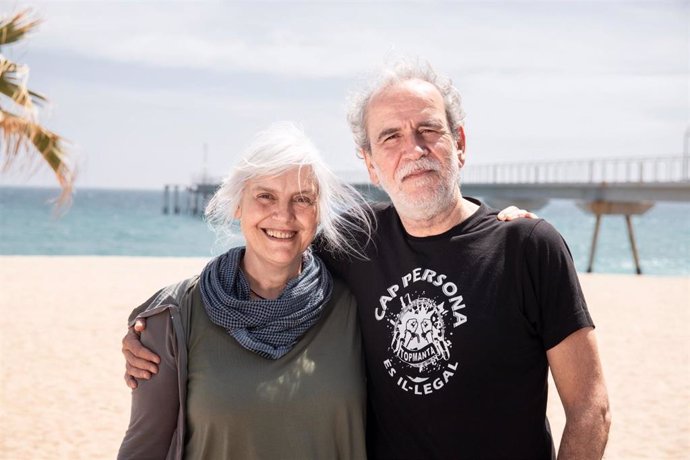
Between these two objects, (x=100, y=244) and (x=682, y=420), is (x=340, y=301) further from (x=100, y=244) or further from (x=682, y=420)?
(x=100, y=244)

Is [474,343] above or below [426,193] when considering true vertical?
below

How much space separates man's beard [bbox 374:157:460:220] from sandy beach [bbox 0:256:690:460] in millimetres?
5806

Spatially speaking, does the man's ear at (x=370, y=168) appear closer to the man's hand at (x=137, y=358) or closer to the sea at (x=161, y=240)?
the man's hand at (x=137, y=358)

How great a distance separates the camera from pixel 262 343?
10.3 feet

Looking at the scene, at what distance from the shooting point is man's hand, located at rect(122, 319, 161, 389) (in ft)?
10.1

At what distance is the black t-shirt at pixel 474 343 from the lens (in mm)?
3105

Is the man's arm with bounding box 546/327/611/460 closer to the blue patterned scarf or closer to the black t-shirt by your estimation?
the black t-shirt

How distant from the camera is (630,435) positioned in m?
8.99

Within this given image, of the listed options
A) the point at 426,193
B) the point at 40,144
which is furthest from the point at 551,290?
the point at 40,144

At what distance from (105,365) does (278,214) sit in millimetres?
9504

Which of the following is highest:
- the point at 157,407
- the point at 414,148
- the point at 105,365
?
the point at 414,148

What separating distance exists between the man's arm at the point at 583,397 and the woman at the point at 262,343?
2.68 ft

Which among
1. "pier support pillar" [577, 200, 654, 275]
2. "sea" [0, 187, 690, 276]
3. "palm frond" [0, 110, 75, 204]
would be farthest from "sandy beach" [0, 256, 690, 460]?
"sea" [0, 187, 690, 276]

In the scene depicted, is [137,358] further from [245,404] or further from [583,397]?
[583,397]
